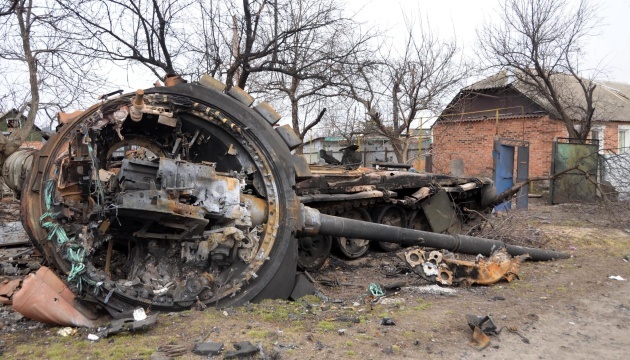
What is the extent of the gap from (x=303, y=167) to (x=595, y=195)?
13.3 meters

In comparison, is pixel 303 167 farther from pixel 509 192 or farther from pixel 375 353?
pixel 509 192

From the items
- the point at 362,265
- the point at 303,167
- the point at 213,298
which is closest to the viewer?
the point at 213,298

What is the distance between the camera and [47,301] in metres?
4.46

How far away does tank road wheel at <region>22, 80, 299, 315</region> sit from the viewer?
499 centimetres

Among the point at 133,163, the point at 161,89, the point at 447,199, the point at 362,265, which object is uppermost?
the point at 161,89

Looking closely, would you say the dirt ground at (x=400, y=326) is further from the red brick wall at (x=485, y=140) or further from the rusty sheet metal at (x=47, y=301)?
the red brick wall at (x=485, y=140)

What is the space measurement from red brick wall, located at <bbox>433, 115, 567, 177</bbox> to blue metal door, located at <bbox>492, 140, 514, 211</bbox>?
6764 millimetres

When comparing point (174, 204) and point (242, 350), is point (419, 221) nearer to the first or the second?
point (174, 204)

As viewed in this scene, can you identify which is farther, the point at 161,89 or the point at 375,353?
the point at 161,89

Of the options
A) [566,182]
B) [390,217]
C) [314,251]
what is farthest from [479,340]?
[566,182]

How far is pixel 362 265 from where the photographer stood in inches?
344

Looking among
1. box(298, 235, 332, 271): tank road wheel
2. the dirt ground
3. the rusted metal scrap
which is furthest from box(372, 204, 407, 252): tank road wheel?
the rusted metal scrap

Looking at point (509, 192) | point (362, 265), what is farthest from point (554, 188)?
point (362, 265)

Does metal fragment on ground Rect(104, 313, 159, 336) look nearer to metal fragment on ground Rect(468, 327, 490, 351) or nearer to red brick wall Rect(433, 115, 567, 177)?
metal fragment on ground Rect(468, 327, 490, 351)
